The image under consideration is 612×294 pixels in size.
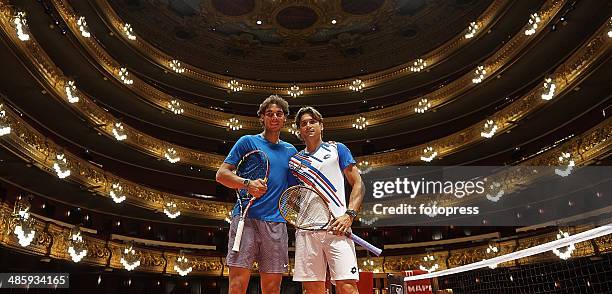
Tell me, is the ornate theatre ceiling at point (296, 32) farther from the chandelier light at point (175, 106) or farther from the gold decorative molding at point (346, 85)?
the chandelier light at point (175, 106)

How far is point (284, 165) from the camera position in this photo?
4070 millimetres

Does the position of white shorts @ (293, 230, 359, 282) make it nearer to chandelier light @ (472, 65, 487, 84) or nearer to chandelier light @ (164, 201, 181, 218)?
chandelier light @ (164, 201, 181, 218)

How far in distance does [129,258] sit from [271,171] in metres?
21.3

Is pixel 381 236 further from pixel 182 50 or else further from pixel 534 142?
pixel 182 50

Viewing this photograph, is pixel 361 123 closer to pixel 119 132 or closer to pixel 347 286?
pixel 119 132

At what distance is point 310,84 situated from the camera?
113 ft

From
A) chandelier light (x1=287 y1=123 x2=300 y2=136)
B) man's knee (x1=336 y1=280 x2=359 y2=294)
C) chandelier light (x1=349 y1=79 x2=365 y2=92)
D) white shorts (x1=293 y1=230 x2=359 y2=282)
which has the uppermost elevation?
chandelier light (x1=349 y1=79 x2=365 y2=92)

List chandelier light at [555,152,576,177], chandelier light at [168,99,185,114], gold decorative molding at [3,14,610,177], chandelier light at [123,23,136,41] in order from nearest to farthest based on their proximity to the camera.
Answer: gold decorative molding at [3,14,610,177] < chandelier light at [555,152,576,177] < chandelier light at [123,23,136,41] < chandelier light at [168,99,185,114]

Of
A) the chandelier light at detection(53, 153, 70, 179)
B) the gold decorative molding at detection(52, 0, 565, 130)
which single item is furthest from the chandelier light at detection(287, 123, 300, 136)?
the chandelier light at detection(53, 153, 70, 179)

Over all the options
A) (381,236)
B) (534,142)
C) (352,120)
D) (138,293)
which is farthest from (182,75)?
(534,142)

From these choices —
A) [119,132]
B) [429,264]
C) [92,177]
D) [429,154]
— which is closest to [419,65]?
[429,154]

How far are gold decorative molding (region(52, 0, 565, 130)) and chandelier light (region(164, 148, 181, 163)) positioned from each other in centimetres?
262

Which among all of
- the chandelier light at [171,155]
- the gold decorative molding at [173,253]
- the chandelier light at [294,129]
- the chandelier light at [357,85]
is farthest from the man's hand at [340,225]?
the chandelier light at [357,85]

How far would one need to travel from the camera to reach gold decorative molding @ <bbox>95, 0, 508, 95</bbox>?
26.8m
